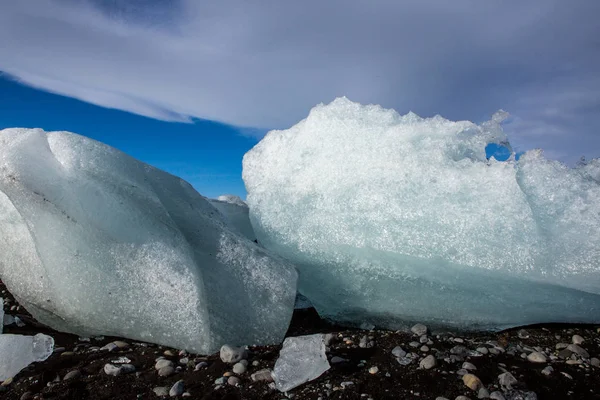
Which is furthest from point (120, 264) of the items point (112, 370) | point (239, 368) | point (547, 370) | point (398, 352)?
point (547, 370)

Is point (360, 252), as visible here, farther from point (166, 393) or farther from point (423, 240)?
point (166, 393)

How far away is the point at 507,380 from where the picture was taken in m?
2.99

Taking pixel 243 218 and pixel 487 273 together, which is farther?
pixel 243 218

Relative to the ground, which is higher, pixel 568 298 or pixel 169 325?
pixel 568 298

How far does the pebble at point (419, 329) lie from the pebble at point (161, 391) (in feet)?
7.56

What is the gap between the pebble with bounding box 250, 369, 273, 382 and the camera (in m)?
3.12

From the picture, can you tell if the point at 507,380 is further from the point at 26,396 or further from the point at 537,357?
the point at 26,396

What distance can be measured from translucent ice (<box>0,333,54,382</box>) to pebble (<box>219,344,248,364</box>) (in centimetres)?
153

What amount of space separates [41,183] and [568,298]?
17.2ft

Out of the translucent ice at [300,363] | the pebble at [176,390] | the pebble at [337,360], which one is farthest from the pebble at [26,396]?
the pebble at [337,360]

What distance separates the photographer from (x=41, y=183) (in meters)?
3.86

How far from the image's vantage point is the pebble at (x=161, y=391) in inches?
118

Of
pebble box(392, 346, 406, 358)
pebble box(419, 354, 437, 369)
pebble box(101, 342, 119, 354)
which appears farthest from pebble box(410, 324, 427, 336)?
pebble box(101, 342, 119, 354)

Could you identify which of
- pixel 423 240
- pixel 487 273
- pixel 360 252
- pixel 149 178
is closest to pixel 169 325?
pixel 149 178
